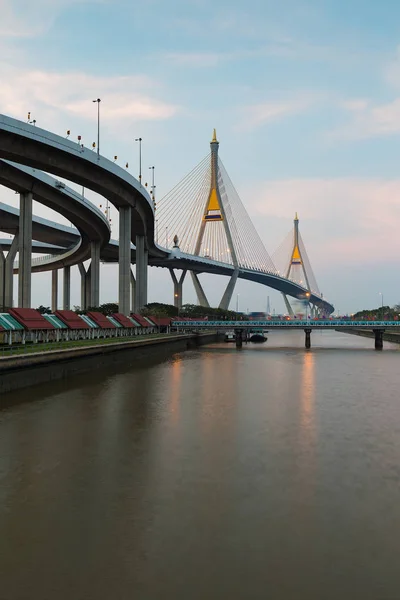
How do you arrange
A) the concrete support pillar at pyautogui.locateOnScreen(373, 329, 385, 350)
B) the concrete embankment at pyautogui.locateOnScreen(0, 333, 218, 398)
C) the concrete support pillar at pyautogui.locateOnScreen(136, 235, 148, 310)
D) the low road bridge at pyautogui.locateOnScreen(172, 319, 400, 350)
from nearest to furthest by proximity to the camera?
the concrete embankment at pyautogui.locateOnScreen(0, 333, 218, 398)
the concrete support pillar at pyautogui.locateOnScreen(373, 329, 385, 350)
the low road bridge at pyautogui.locateOnScreen(172, 319, 400, 350)
the concrete support pillar at pyautogui.locateOnScreen(136, 235, 148, 310)

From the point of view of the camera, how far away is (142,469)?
13.1 meters

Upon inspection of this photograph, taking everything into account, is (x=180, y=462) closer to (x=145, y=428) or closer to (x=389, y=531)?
(x=145, y=428)

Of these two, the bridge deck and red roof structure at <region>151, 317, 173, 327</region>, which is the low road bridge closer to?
the bridge deck

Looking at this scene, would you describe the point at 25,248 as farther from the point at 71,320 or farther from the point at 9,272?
the point at 9,272

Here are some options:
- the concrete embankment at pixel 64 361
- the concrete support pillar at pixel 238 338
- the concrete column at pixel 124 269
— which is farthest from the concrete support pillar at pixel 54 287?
the concrete embankment at pixel 64 361

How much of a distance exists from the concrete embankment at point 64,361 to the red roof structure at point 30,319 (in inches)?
161

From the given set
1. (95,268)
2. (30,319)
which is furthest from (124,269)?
(30,319)

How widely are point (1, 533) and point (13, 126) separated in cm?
3370

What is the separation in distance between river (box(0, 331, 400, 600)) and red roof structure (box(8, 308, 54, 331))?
11841mm

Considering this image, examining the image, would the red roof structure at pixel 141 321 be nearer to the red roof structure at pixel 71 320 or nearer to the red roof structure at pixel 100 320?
the red roof structure at pixel 100 320

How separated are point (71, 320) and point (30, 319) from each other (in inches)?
285

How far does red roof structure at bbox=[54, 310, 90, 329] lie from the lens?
135 ft

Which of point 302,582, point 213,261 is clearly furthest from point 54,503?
point 213,261

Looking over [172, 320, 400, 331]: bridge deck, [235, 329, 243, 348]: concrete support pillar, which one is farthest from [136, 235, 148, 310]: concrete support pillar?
[235, 329, 243, 348]: concrete support pillar
